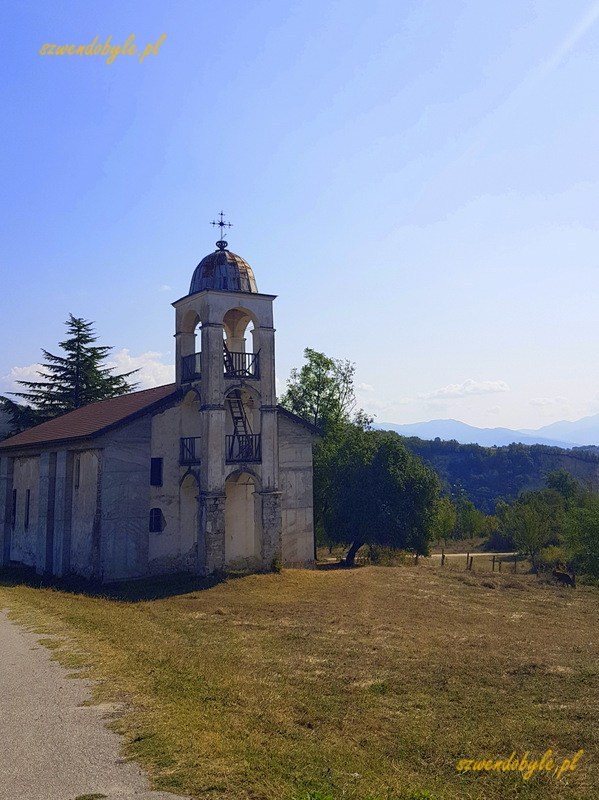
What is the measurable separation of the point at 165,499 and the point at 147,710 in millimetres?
19900

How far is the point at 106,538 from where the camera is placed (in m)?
28.1

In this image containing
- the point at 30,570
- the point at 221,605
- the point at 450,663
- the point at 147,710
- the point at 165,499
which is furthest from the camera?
the point at 30,570

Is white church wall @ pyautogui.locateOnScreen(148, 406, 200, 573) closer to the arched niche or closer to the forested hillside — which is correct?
the arched niche

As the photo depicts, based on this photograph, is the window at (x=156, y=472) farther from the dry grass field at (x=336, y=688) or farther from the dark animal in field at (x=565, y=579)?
the dark animal in field at (x=565, y=579)

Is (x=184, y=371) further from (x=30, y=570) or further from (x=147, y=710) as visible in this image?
(x=147, y=710)

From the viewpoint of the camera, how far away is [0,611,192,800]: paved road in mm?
7672

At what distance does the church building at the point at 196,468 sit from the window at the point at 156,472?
44 mm

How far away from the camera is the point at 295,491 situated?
32.8 meters

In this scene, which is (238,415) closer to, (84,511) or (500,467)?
(84,511)

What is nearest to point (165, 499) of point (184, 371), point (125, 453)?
point (125, 453)

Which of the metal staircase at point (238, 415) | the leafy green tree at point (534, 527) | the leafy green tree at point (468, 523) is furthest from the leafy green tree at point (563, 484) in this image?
the metal staircase at point (238, 415)

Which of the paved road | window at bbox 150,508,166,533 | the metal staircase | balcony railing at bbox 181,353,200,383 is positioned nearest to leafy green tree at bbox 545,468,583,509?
the metal staircase

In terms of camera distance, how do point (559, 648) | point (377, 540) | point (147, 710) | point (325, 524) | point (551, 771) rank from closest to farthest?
point (551, 771) < point (147, 710) < point (559, 648) < point (377, 540) < point (325, 524)

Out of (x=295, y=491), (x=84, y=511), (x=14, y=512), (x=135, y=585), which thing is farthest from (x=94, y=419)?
(x=295, y=491)
